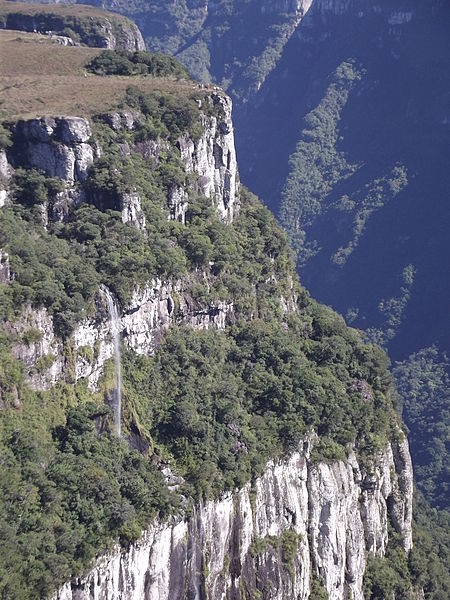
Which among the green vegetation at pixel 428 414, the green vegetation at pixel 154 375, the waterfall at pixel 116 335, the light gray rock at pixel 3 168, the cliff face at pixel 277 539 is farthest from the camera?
the green vegetation at pixel 428 414

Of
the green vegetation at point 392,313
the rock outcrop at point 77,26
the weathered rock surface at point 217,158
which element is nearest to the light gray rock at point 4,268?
the weathered rock surface at point 217,158

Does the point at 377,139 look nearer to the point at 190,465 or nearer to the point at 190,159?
the point at 190,159

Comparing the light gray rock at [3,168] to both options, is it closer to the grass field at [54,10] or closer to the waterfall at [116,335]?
the waterfall at [116,335]

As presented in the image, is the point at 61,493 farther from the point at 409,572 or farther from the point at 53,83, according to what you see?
the point at 53,83

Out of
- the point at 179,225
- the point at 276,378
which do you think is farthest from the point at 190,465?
the point at 179,225

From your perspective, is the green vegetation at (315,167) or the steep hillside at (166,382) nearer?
the steep hillside at (166,382)

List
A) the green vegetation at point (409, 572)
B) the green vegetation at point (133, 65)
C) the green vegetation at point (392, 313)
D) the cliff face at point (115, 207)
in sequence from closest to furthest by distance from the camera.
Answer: the cliff face at point (115, 207) < the green vegetation at point (409, 572) < the green vegetation at point (133, 65) < the green vegetation at point (392, 313)
